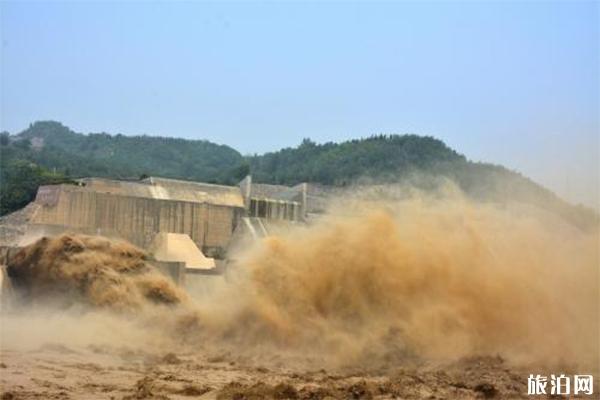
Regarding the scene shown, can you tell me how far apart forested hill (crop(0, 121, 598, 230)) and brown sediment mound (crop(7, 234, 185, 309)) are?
15.2m

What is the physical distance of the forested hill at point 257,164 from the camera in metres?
44.7

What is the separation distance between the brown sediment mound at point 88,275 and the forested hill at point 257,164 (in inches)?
597

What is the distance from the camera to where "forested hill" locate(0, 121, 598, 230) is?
44688 mm

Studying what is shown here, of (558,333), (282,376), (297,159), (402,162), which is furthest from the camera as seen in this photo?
(297,159)

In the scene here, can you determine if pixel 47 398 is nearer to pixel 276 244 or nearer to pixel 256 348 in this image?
pixel 256 348

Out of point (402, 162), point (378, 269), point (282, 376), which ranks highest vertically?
point (402, 162)

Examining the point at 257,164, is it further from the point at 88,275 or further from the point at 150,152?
the point at 88,275

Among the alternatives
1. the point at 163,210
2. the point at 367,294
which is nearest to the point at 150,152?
the point at 163,210

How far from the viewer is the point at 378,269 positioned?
68.1 feet

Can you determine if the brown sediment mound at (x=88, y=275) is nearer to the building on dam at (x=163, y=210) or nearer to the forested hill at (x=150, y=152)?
the building on dam at (x=163, y=210)

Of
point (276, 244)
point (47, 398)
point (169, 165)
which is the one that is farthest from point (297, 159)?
point (47, 398)

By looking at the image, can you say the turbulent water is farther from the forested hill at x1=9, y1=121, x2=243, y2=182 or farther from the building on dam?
the forested hill at x1=9, y1=121, x2=243, y2=182

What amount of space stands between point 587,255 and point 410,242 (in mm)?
5160

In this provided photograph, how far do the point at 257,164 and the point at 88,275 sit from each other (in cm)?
11381
